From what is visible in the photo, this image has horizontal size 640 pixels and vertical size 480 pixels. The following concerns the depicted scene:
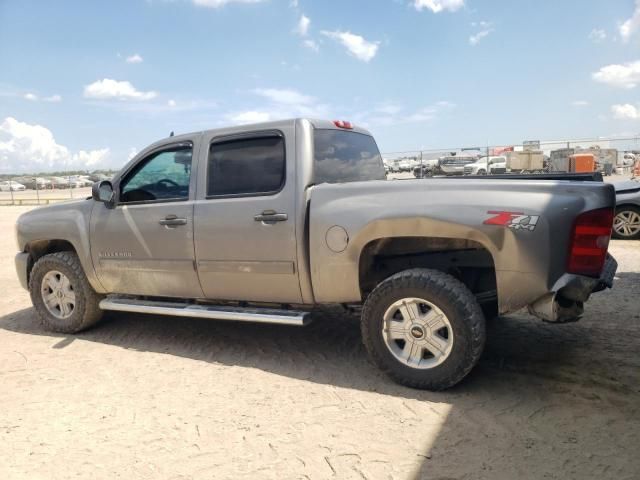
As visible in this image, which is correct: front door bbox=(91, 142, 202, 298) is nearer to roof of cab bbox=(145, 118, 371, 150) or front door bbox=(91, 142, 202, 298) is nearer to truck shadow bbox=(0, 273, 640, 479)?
roof of cab bbox=(145, 118, 371, 150)

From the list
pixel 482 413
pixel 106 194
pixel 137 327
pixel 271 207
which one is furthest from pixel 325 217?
pixel 137 327

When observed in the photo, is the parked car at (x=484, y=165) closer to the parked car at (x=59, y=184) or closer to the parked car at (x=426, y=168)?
the parked car at (x=426, y=168)

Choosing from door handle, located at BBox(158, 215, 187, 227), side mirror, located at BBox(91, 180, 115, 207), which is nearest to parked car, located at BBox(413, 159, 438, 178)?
side mirror, located at BBox(91, 180, 115, 207)

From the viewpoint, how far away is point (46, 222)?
16.9 ft

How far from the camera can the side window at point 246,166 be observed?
407cm

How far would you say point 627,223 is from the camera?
9430mm

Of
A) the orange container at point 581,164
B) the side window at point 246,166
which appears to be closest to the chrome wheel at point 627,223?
the side window at point 246,166

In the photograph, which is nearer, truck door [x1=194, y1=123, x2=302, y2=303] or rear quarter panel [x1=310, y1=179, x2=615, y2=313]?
rear quarter panel [x1=310, y1=179, x2=615, y2=313]

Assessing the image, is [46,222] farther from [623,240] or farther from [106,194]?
[623,240]

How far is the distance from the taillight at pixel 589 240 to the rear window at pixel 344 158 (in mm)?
1888

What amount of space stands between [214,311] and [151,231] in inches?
37.2

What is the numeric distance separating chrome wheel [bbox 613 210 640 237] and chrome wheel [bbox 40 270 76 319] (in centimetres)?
915

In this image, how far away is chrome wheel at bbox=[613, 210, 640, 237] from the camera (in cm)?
938

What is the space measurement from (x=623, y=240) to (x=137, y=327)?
8704 mm
